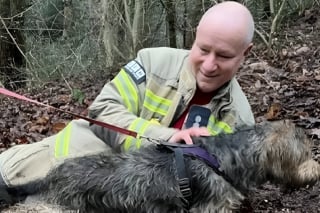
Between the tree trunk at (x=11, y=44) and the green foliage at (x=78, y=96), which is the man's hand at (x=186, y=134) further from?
the tree trunk at (x=11, y=44)

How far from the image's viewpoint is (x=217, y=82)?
4699 mm

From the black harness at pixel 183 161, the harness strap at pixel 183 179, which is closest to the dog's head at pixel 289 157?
the black harness at pixel 183 161

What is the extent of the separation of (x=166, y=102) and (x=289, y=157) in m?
1.02

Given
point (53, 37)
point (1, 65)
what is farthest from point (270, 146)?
point (53, 37)

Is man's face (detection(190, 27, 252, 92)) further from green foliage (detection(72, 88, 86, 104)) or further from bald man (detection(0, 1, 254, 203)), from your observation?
green foliage (detection(72, 88, 86, 104))

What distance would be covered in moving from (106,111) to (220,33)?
38.5 inches

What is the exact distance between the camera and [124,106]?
4762 millimetres

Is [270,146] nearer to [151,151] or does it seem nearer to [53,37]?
[151,151]

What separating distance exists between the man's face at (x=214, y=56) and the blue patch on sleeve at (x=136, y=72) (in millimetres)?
381

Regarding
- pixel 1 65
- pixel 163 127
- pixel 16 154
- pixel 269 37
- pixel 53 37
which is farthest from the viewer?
pixel 53 37

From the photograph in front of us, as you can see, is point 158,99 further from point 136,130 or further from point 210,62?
point 210,62

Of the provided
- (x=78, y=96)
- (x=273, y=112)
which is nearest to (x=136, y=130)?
(x=273, y=112)

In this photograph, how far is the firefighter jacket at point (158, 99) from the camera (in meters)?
4.73

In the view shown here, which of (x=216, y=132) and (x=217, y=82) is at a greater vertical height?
(x=217, y=82)
